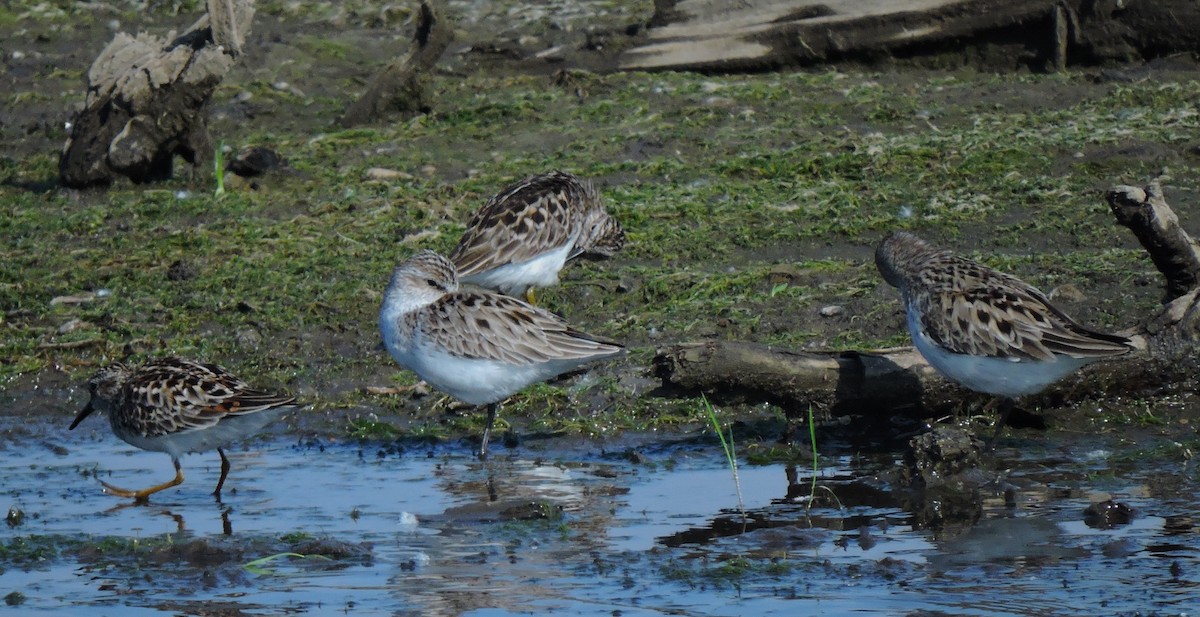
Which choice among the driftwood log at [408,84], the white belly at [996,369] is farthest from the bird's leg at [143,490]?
the driftwood log at [408,84]

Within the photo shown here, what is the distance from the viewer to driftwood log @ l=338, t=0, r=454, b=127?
52.7 ft

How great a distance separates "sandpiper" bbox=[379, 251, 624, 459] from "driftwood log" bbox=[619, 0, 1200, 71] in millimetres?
7655

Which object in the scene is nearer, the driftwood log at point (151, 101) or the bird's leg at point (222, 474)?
the bird's leg at point (222, 474)

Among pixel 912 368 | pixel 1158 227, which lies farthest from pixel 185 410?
pixel 1158 227

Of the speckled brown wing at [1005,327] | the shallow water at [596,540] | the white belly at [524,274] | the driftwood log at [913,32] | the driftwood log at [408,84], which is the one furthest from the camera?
the driftwood log at [408,84]

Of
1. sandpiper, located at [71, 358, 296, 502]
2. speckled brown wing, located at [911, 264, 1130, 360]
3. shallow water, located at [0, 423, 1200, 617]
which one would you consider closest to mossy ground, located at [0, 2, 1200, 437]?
shallow water, located at [0, 423, 1200, 617]

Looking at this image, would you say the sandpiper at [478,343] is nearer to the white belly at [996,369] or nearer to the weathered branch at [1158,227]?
the white belly at [996,369]

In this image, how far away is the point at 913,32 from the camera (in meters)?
16.3

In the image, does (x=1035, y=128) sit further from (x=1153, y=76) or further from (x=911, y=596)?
(x=911, y=596)

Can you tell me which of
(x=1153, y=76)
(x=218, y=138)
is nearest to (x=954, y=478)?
(x=1153, y=76)

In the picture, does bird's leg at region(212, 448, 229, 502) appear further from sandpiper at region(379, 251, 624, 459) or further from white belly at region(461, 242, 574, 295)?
white belly at region(461, 242, 574, 295)

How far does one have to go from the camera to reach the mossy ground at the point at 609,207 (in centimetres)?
1123

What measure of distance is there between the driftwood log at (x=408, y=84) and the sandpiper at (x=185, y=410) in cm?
715

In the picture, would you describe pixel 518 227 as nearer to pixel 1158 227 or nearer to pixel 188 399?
pixel 188 399
